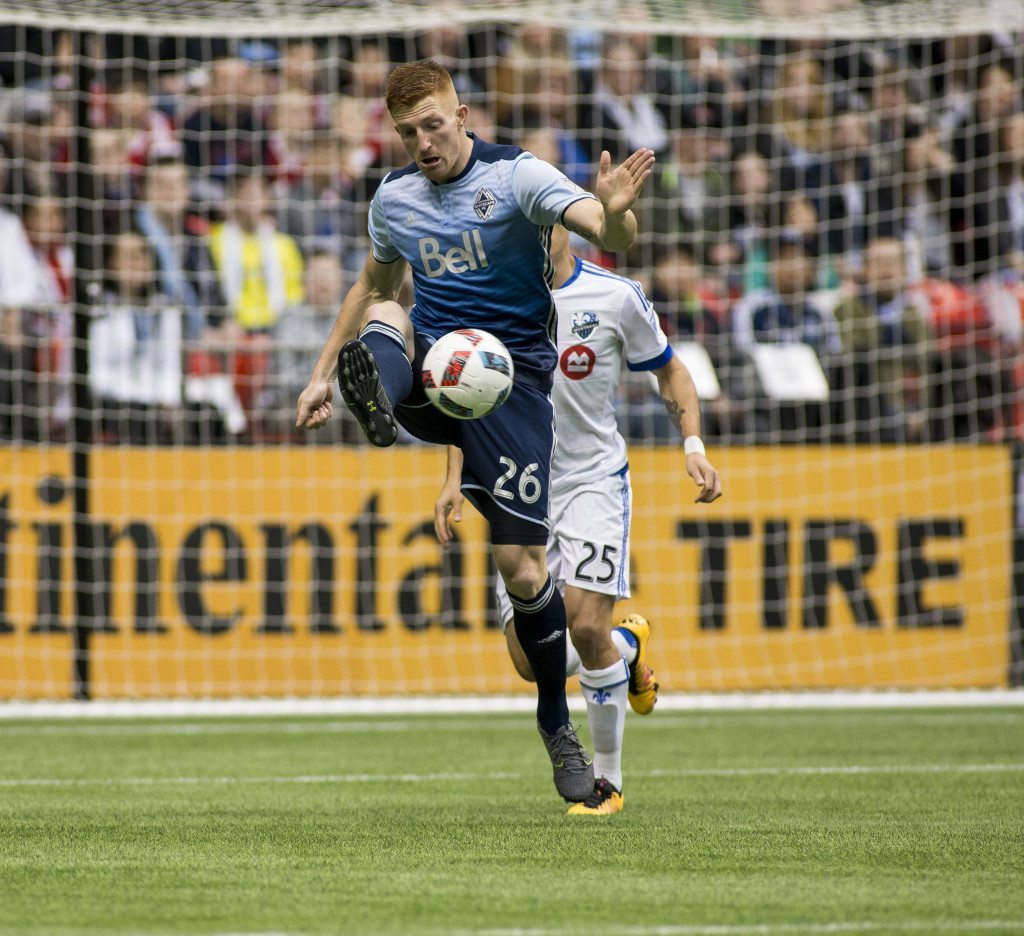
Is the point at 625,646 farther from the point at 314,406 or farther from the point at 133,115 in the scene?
the point at 133,115

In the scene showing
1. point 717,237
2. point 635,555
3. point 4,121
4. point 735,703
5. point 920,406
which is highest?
point 4,121

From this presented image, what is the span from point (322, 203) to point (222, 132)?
827 mm

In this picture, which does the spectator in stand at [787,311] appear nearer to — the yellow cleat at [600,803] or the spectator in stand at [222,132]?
the spectator in stand at [222,132]

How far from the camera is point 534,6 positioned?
34.6 ft

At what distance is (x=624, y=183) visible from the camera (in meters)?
4.25

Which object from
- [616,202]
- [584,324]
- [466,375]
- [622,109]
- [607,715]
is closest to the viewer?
[616,202]

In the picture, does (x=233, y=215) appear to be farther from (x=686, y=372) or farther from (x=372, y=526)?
(x=686, y=372)

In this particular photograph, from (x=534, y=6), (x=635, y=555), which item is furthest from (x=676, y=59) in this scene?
(x=635, y=555)

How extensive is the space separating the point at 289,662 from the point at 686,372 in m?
4.87

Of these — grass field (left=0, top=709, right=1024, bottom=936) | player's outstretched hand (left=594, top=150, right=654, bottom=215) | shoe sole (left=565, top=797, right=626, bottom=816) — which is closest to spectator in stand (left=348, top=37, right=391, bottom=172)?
grass field (left=0, top=709, right=1024, bottom=936)

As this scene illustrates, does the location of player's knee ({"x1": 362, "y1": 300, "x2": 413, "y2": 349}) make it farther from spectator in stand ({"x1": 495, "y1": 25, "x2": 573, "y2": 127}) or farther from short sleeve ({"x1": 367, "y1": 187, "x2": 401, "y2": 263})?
spectator in stand ({"x1": 495, "y1": 25, "x2": 573, "y2": 127})

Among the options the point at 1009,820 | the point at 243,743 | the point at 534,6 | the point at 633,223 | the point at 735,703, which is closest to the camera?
the point at 633,223

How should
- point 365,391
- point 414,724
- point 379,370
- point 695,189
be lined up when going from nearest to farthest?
point 365,391 < point 379,370 < point 414,724 < point 695,189

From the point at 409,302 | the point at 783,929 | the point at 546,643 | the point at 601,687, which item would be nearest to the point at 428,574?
the point at 409,302
